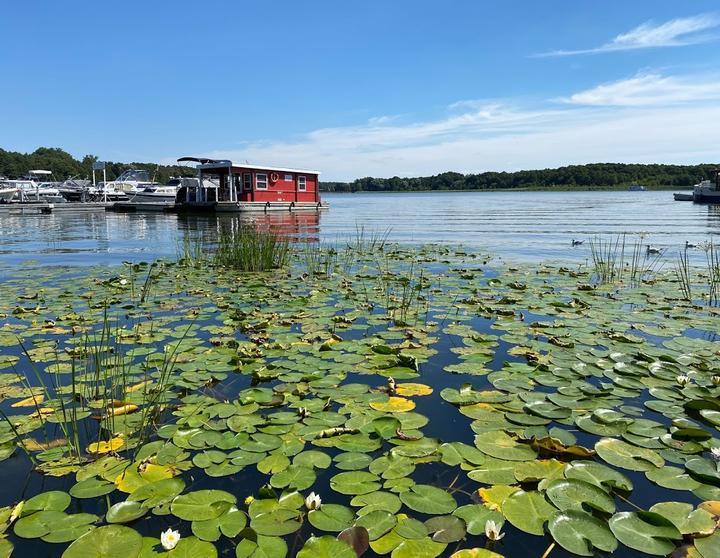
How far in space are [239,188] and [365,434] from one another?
30.6 m

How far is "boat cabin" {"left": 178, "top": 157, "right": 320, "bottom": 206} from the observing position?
30.5 meters

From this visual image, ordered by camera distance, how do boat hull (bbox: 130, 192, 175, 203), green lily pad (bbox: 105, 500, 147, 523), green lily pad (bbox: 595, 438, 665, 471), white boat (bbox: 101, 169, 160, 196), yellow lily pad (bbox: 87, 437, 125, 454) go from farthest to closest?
1. white boat (bbox: 101, 169, 160, 196)
2. boat hull (bbox: 130, 192, 175, 203)
3. yellow lily pad (bbox: 87, 437, 125, 454)
4. green lily pad (bbox: 595, 438, 665, 471)
5. green lily pad (bbox: 105, 500, 147, 523)

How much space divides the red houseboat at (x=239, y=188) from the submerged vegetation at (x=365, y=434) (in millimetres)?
25528

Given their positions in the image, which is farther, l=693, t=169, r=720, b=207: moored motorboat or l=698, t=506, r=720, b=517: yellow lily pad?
l=693, t=169, r=720, b=207: moored motorboat

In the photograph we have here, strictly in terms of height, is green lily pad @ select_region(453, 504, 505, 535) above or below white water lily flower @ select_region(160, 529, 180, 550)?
below

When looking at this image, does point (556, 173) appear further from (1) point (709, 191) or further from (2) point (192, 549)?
(2) point (192, 549)

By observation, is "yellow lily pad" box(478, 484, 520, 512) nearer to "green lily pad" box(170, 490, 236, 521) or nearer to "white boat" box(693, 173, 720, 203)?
"green lily pad" box(170, 490, 236, 521)

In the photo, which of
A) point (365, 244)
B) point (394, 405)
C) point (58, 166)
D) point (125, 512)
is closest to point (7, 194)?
point (365, 244)

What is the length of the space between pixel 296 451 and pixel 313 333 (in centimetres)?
211

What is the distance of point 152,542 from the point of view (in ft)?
5.90

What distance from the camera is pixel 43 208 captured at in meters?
29.5

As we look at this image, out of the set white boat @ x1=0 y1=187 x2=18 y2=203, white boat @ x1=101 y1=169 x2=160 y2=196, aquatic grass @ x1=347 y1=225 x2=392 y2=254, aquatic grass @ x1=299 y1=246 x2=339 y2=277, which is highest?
white boat @ x1=101 y1=169 x2=160 y2=196

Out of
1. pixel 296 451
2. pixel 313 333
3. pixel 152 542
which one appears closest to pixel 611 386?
pixel 296 451

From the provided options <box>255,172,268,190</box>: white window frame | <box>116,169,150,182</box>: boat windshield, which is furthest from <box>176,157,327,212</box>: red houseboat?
<box>116,169,150,182</box>: boat windshield
